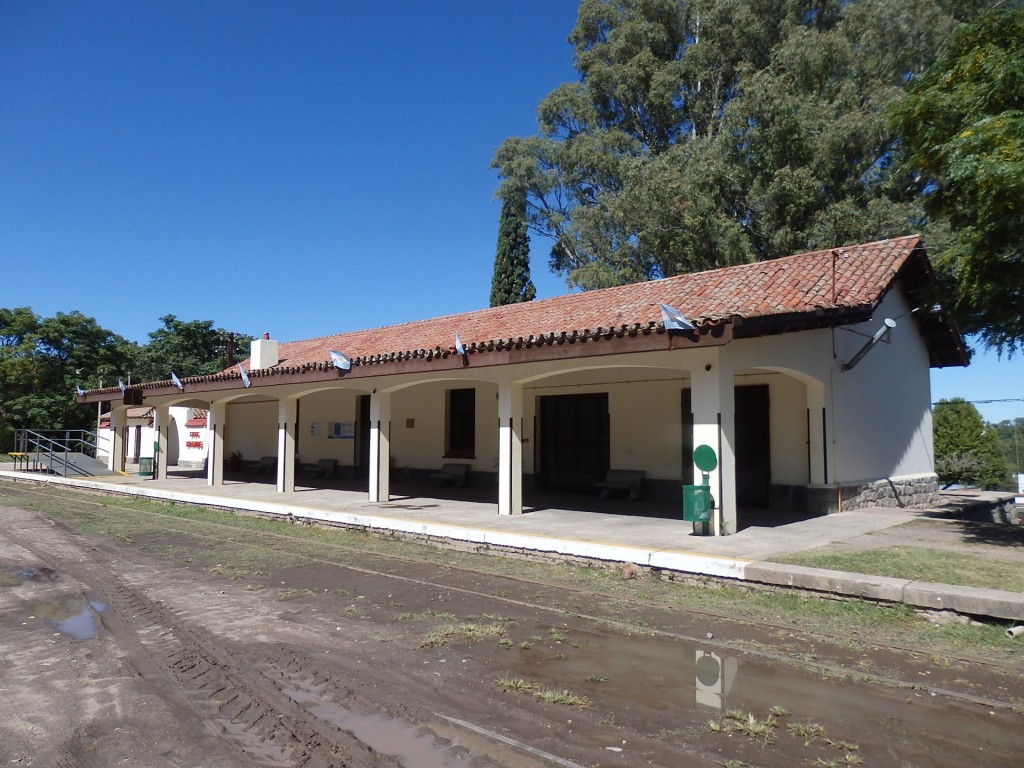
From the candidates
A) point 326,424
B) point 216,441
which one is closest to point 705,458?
point 216,441

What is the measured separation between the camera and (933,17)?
22.9 metres

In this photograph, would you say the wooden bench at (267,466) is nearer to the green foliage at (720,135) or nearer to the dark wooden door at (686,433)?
the green foliage at (720,135)

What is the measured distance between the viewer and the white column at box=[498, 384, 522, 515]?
12.4 meters

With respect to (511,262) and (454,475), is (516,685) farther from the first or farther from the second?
(511,262)

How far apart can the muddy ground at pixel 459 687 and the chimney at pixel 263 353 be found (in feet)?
45.6

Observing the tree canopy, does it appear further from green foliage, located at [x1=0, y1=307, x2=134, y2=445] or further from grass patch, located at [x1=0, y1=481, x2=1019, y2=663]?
grass patch, located at [x1=0, y1=481, x2=1019, y2=663]

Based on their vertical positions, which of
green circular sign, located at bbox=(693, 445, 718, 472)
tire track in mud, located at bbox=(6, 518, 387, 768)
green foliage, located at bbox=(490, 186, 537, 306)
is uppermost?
green foliage, located at bbox=(490, 186, 537, 306)

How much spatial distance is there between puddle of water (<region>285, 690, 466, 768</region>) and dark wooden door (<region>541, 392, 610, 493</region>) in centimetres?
1164

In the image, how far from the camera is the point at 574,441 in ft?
52.8

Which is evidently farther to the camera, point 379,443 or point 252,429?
point 252,429

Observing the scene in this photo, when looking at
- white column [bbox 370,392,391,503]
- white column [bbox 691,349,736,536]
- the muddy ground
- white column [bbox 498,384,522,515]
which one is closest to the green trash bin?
white column [bbox 691,349,736,536]

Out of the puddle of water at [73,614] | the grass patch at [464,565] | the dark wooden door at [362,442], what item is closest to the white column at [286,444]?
the grass patch at [464,565]

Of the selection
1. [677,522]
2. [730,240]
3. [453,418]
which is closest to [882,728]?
[677,522]

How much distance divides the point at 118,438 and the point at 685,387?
2218 cm
